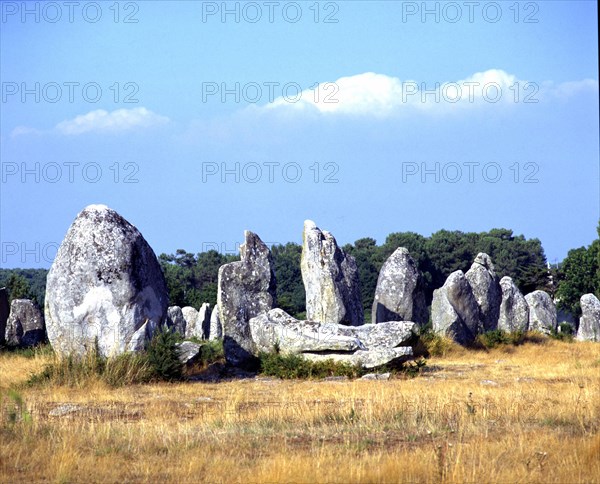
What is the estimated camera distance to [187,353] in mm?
16609

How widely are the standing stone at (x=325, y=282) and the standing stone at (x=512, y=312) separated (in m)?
9.34

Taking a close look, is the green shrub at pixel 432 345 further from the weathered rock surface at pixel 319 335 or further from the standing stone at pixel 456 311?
the weathered rock surface at pixel 319 335

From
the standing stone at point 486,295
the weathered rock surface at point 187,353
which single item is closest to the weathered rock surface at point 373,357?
the weathered rock surface at point 187,353

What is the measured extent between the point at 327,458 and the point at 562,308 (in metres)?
42.6

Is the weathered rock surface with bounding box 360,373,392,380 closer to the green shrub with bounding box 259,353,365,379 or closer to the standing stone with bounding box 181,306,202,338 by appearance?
the green shrub with bounding box 259,353,365,379

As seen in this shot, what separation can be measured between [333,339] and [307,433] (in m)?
7.93

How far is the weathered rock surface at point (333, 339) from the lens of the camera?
1638cm

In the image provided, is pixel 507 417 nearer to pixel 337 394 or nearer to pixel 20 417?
pixel 337 394

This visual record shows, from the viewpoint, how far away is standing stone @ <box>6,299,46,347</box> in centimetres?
2736

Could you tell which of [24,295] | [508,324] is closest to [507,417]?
[508,324]

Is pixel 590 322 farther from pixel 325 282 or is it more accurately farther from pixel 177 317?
pixel 177 317

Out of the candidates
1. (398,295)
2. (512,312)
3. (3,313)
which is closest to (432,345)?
(398,295)

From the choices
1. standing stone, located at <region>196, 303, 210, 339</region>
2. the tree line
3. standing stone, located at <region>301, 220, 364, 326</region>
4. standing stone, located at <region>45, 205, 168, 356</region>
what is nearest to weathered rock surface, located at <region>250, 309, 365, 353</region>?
standing stone, located at <region>45, 205, 168, 356</region>

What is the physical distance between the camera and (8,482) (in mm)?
7062
